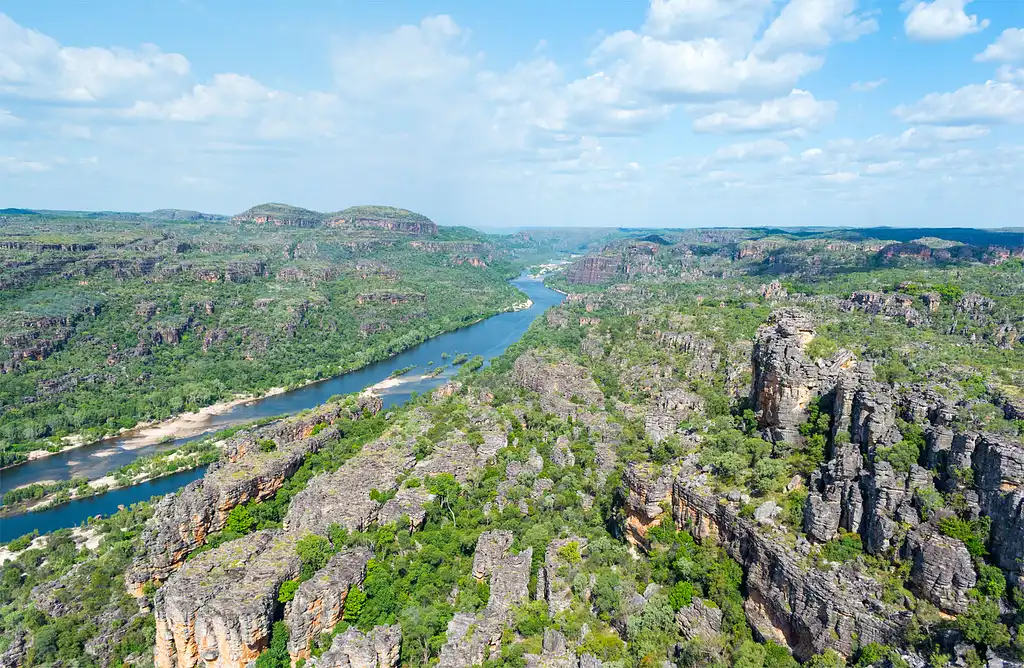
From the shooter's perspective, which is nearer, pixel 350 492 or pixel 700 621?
pixel 700 621

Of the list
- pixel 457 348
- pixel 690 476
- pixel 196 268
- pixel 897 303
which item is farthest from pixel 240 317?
pixel 897 303

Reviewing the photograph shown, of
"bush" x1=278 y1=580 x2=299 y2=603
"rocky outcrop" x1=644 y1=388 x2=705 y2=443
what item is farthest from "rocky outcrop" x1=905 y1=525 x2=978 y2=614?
"bush" x1=278 y1=580 x2=299 y2=603

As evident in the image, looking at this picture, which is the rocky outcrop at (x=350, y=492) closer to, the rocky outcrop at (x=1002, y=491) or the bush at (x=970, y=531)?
the bush at (x=970, y=531)

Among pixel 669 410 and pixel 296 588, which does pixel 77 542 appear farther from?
pixel 669 410

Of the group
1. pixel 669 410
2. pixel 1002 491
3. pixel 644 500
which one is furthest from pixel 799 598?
pixel 669 410

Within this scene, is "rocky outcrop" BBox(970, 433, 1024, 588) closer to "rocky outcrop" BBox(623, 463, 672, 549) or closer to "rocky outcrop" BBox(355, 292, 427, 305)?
"rocky outcrop" BBox(623, 463, 672, 549)
